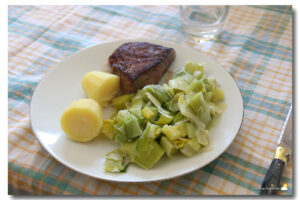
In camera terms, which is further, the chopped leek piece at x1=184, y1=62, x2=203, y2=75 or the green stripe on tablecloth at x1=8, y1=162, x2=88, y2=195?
the chopped leek piece at x1=184, y1=62, x2=203, y2=75

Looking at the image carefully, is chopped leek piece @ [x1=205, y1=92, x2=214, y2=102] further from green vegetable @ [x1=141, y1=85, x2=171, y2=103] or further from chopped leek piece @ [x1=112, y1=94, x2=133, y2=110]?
chopped leek piece @ [x1=112, y1=94, x2=133, y2=110]

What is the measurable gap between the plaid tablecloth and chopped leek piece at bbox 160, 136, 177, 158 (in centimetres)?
15

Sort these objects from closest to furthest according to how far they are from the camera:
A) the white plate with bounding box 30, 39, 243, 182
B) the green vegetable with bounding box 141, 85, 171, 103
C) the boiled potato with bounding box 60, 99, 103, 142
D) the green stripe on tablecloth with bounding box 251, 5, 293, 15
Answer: the white plate with bounding box 30, 39, 243, 182 < the boiled potato with bounding box 60, 99, 103, 142 < the green vegetable with bounding box 141, 85, 171, 103 < the green stripe on tablecloth with bounding box 251, 5, 293, 15

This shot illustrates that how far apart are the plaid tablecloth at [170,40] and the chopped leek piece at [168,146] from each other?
148 mm

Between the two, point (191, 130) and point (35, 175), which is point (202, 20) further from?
point (35, 175)

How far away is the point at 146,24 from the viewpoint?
9.68 feet

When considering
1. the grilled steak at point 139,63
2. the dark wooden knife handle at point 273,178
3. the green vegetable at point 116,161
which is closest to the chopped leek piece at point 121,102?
the grilled steak at point 139,63

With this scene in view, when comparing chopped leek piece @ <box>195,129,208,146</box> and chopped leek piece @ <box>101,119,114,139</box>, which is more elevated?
chopped leek piece @ <box>195,129,208,146</box>

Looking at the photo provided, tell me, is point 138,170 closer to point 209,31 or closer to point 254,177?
point 254,177

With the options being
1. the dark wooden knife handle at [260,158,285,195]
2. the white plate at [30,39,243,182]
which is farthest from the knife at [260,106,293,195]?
the white plate at [30,39,243,182]

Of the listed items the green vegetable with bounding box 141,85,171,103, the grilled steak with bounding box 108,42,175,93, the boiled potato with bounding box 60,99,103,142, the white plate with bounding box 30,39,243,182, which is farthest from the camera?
the grilled steak with bounding box 108,42,175,93

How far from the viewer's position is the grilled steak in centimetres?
208

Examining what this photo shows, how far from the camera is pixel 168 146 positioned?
5.43 feet

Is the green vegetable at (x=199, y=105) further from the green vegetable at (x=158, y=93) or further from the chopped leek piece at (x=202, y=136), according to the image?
the green vegetable at (x=158, y=93)
